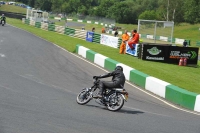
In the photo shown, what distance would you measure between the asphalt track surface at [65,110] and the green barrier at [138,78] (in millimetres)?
762

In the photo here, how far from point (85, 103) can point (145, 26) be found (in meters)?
21.5

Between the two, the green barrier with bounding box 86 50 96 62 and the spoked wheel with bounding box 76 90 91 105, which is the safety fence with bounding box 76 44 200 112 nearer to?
the green barrier with bounding box 86 50 96 62

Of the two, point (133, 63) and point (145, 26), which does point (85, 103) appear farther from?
point (145, 26)

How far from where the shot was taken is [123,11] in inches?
4683

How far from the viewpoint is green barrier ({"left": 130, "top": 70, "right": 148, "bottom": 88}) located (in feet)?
57.8

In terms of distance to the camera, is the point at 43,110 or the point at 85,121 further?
the point at 43,110

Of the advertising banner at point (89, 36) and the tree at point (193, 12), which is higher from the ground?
the tree at point (193, 12)

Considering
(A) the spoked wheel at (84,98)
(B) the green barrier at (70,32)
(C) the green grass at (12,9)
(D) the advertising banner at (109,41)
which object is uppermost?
(C) the green grass at (12,9)

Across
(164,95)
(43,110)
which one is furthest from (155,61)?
(43,110)

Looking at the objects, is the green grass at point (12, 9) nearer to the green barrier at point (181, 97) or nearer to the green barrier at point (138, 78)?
the green barrier at point (138, 78)

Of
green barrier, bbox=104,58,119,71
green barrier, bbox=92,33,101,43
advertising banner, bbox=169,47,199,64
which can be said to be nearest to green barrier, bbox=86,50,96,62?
green barrier, bbox=104,58,119,71

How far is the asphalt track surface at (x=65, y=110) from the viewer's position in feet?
31.3

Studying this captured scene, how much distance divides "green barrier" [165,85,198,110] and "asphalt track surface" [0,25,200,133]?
1.91ft

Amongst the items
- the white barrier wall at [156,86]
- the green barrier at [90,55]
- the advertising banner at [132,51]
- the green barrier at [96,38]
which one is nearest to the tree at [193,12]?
the green barrier at [96,38]
